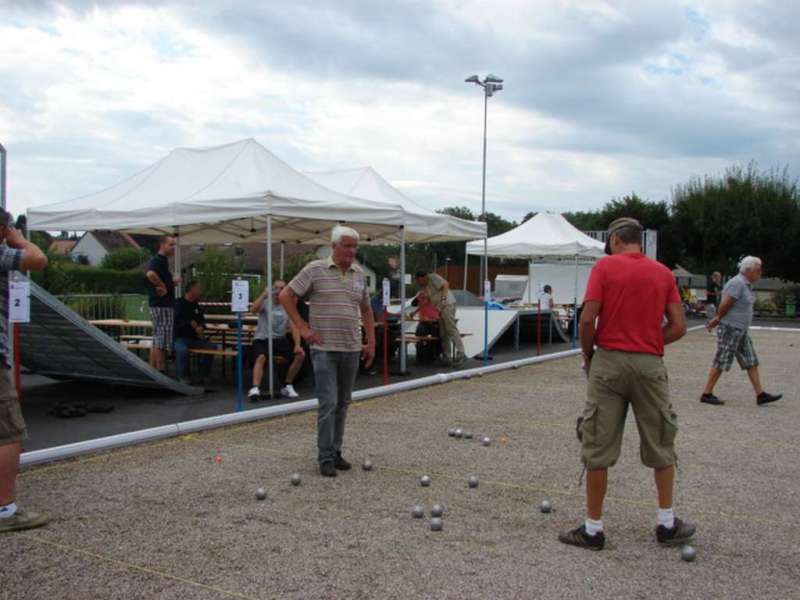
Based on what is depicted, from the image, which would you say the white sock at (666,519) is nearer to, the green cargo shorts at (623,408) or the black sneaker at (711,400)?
the green cargo shorts at (623,408)

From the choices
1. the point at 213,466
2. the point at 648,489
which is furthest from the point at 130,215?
the point at 648,489

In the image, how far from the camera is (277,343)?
10109mm

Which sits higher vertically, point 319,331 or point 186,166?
point 186,166

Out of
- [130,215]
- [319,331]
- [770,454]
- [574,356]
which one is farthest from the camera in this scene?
[574,356]

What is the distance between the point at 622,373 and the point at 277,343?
250 inches

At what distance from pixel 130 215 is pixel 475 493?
6.70m

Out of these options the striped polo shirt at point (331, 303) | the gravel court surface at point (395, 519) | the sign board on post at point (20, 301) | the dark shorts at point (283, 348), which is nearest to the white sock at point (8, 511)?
the gravel court surface at point (395, 519)

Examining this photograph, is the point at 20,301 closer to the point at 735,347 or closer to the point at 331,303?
the point at 331,303

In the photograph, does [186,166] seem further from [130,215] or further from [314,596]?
[314,596]

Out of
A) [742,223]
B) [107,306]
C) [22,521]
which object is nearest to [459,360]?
[107,306]

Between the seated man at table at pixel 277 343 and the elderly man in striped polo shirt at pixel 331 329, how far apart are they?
3423 mm

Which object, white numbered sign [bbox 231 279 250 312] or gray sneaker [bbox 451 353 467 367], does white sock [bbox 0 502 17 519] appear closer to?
white numbered sign [bbox 231 279 250 312]

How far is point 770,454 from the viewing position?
7.12 metres

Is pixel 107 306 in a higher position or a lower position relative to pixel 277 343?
higher
